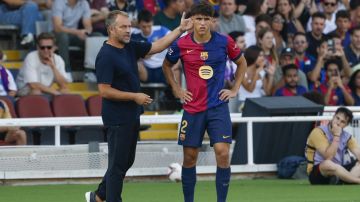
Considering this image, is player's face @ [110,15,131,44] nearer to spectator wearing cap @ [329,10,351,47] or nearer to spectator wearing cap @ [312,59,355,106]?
spectator wearing cap @ [312,59,355,106]

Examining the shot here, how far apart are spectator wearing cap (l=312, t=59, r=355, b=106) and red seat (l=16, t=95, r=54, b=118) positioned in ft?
15.7

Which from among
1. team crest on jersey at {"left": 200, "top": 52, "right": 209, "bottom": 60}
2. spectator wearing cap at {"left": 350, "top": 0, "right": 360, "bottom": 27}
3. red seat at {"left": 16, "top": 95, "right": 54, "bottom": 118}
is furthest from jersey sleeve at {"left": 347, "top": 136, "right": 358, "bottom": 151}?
spectator wearing cap at {"left": 350, "top": 0, "right": 360, "bottom": 27}

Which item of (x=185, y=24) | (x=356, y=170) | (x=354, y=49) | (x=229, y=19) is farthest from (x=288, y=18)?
(x=185, y=24)

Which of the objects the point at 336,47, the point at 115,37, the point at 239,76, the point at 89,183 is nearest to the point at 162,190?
the point at 89,183

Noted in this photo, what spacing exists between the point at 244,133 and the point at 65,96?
9.48 ft

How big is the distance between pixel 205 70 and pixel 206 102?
32 centimetres

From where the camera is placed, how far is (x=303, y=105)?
1639 cm

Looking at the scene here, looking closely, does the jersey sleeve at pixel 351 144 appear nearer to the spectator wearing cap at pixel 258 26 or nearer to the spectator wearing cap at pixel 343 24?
the spectator wearing cap at pixel 258 26

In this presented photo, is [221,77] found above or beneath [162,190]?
above

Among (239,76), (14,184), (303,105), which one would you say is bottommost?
(14,184)

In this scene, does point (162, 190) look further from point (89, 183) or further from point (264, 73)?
point (264, 73)

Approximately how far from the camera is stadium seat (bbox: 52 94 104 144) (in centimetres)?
1656

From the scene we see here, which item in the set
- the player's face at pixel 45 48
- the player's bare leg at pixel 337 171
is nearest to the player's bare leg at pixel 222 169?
the player's bare leg at pixel 337 171

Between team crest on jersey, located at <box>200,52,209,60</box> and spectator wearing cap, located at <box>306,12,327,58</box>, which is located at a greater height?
team crest on jersey, located at <box>200,52,209,60</box>
